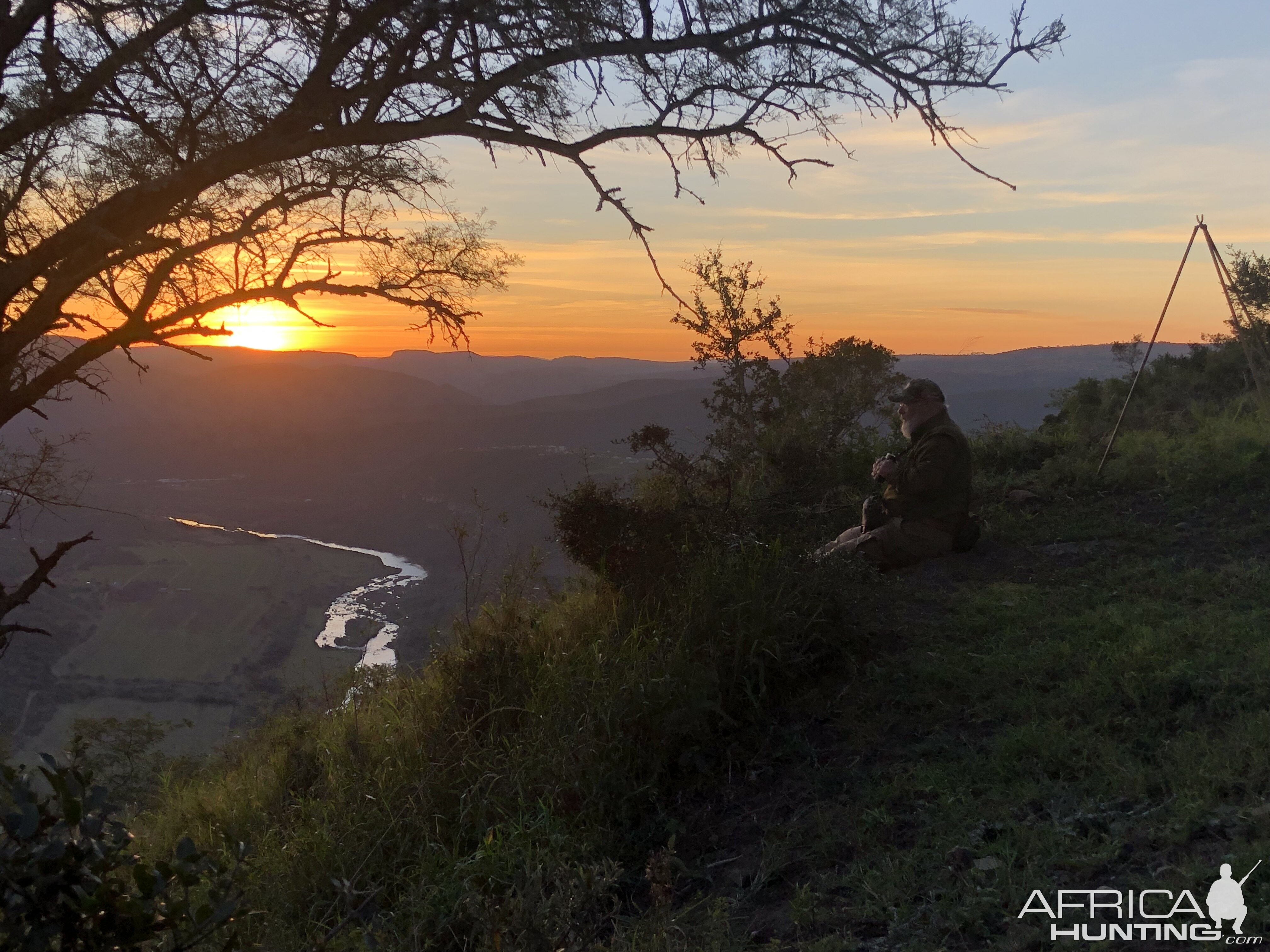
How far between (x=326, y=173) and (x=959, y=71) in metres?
4.24

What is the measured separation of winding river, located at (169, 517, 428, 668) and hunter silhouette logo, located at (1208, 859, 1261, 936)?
17915 mm

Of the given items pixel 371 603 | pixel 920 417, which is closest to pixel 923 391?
pixel 920 417

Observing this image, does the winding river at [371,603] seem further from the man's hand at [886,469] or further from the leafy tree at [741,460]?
the man's hand at [886,469]

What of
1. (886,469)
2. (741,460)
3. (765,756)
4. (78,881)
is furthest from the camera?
(741,460)

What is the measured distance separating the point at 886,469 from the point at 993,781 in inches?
141

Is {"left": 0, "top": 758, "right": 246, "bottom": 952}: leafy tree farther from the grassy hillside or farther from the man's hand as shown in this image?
the man's hand

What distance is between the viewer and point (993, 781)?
10.9 ft

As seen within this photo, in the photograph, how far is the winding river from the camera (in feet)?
92.3

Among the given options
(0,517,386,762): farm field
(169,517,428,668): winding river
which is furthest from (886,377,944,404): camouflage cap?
(0,517,386,762): farm field

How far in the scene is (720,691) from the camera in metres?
4.32

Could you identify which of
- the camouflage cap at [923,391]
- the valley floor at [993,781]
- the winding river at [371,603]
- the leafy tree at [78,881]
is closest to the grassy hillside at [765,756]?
the valley floor at [993,781]

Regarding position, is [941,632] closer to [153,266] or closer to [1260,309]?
[153,266]

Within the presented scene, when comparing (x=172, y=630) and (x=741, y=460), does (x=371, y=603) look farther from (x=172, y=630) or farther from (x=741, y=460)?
(x=741, y=460)

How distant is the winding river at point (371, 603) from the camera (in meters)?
28.1
